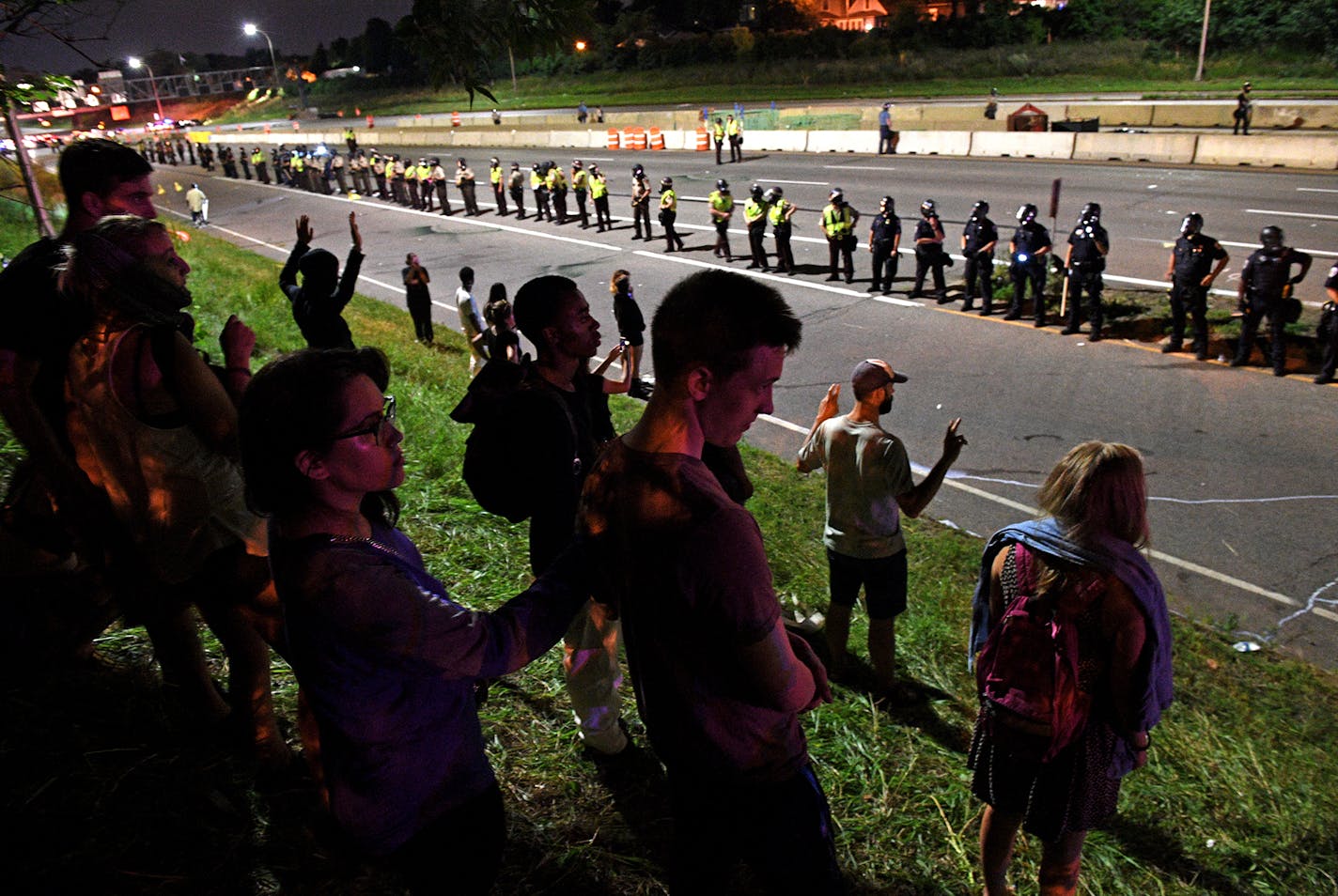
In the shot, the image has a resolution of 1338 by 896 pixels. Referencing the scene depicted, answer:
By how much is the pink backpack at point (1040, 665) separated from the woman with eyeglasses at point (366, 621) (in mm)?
1518

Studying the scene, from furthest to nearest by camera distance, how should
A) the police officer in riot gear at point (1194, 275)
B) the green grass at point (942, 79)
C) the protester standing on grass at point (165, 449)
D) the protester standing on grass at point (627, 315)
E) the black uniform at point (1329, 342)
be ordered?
the green grass at point (942, 79) → the police officer in riot gear at point (1194, 275) → the black uniform at point (1329, 342) → the protester standing on grass at point (627, 315) → the protester standing on grass at point (165, 449)

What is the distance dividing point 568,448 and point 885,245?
490 inches

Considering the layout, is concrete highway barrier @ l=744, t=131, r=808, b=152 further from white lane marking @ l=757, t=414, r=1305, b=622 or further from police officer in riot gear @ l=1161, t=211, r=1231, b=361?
white lane marking @ l=757, t=414, r=1305, b=622

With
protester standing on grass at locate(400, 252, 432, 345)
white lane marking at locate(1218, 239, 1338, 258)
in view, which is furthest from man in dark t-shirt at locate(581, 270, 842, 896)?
white lane marking at locate(1218, 239, 1338, 258)

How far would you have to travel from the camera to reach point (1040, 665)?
271 cm

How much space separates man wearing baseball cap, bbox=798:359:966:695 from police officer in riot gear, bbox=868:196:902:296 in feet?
35.7

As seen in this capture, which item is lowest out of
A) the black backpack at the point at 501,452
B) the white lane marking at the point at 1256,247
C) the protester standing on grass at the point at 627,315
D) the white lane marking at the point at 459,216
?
the white lane marking at the point at 1256,247

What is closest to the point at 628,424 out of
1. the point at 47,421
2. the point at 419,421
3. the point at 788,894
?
the point at 419,421

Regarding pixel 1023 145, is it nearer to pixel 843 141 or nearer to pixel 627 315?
pixel 843 141

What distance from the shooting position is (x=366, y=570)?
70.6 inches

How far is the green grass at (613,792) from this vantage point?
2807mm

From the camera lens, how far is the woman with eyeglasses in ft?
5.88

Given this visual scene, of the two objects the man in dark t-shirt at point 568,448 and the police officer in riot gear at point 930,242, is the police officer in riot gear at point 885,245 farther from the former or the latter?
the man in dark t-shirt at point 568,448

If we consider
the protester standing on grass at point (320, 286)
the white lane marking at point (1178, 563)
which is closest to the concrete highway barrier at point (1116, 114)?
the white lane marking at point (1178, 563)
